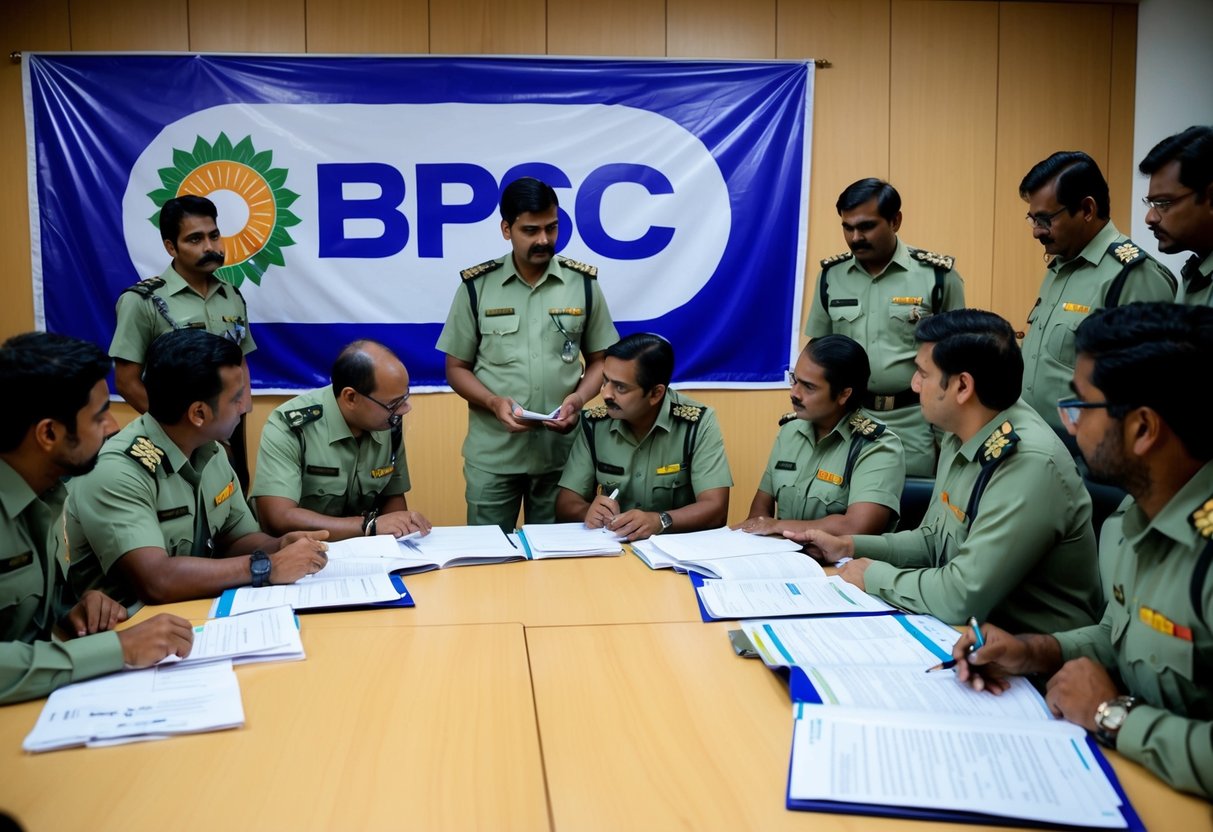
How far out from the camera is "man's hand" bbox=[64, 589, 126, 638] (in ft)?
5.97

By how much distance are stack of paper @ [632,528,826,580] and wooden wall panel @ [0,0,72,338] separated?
11.2 feet

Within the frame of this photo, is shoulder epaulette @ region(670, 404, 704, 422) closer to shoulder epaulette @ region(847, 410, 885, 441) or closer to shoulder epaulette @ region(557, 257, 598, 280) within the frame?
shoulder epaulette @ region(847, 410, 885, 441)

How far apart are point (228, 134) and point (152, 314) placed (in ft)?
4.09

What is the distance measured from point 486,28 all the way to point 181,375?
2.83 metres

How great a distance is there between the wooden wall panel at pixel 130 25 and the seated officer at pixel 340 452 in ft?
7.84

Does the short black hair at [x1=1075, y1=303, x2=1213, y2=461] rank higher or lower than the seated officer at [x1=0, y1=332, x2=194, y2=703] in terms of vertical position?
higher

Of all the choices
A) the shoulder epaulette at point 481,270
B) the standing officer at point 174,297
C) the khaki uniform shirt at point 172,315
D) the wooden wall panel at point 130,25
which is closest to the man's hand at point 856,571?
the shoulder epaulette at point 481,270

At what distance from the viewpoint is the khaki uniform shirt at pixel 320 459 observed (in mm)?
2773

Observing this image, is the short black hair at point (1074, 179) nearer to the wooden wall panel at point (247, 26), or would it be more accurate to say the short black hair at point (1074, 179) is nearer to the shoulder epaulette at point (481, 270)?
the shoulder epaulette at point (481, 270)

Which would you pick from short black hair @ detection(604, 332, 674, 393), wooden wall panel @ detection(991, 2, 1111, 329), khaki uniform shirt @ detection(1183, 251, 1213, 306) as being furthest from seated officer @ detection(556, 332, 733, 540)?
wooden wall panel @ detection(991, 2, 1111, 329)

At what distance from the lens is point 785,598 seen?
1.97 m

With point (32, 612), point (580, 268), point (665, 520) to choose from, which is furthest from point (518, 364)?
point (32, 612)

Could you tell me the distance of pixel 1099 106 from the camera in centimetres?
471

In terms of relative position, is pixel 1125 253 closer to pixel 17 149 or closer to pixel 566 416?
pixel 566 416
